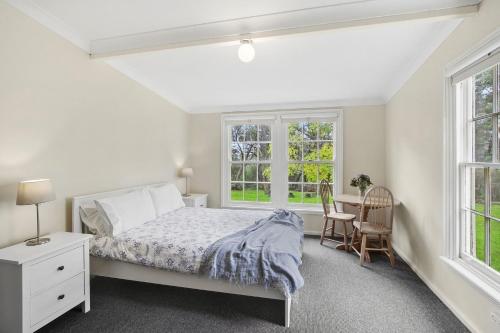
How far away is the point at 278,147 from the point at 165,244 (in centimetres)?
290

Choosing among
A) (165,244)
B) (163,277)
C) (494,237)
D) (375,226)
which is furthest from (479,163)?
(163,277)

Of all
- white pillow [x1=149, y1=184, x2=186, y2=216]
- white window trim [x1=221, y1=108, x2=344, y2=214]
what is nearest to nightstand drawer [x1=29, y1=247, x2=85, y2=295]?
white pillow [x1=149, y1=184, x2=186, y2=216]

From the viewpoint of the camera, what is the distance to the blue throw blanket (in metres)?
1.88

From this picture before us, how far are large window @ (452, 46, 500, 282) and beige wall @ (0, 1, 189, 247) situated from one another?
353 cm

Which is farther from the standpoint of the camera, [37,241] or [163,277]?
[163,277]

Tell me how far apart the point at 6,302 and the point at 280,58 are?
320cm

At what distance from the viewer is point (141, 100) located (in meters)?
3.55

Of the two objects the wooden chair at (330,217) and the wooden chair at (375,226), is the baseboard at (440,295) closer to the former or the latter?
the wooden chair at (375,226)

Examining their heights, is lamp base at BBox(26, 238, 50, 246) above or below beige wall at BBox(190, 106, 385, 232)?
below

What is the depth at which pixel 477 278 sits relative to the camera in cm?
182

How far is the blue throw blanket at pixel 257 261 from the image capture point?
1880 mm

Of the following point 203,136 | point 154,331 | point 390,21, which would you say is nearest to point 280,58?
point 390,21

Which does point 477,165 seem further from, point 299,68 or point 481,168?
point 299,68

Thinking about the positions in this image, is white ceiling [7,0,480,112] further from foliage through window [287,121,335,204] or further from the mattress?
the mattress
